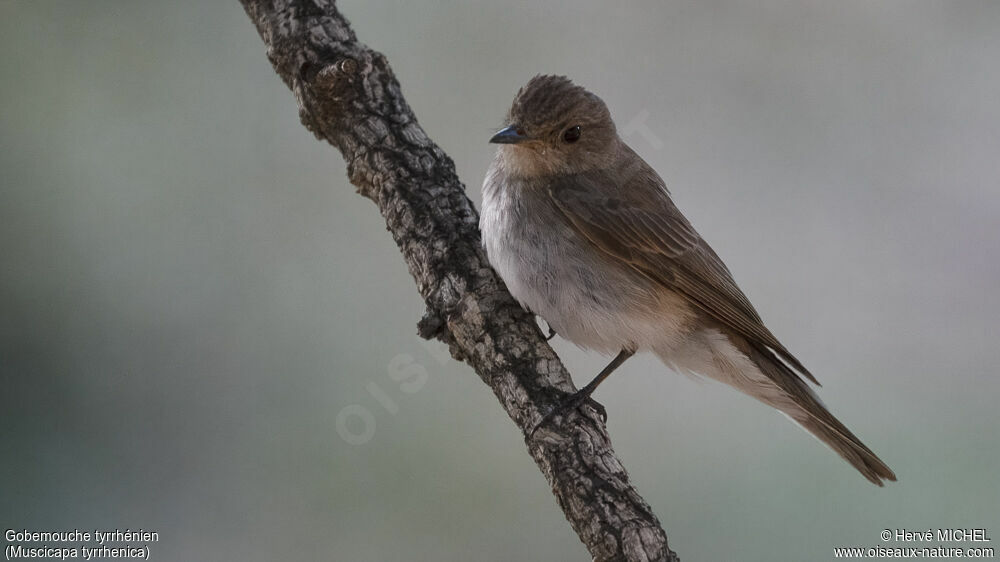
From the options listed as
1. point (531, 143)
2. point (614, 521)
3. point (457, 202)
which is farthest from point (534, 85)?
point (614, 521)

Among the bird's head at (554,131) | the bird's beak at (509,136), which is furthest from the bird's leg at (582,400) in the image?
the bird's beak at (509,136)

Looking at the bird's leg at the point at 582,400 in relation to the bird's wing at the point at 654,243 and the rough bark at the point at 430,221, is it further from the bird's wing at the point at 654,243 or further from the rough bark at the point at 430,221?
the bird's wing at the point at 654,243

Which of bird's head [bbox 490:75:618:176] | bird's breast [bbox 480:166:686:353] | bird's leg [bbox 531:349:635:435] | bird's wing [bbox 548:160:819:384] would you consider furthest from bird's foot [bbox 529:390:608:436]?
bird's head [bbox 490:75:618:176]

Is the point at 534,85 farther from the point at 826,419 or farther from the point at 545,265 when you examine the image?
the point at 826,419

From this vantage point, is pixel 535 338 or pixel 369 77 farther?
pixel 369 77

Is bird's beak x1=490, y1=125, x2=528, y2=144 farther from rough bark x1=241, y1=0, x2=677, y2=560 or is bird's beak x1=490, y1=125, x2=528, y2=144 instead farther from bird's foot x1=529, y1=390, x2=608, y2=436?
bird's foot x1=529, y1=390, x2=608, y2=436

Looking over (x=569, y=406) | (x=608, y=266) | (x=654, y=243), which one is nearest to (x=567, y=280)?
(x=608, y=266)
